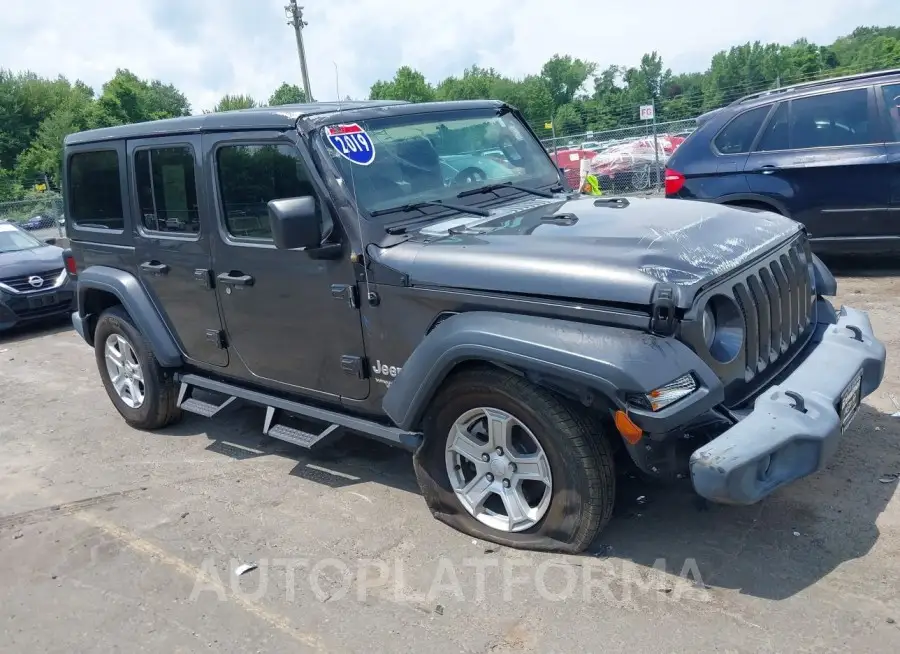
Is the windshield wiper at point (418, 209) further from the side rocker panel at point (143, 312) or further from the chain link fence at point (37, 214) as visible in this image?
the chain link fence at point (37, 214)

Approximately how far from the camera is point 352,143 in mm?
3943

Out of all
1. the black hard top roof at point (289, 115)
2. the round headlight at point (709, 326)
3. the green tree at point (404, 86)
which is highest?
the green tree at point (404, 86)

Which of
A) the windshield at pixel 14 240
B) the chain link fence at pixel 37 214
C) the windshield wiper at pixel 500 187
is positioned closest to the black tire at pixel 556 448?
the windshield wiper at pixel 500 187

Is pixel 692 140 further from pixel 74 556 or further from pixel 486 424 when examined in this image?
pixel 74 556

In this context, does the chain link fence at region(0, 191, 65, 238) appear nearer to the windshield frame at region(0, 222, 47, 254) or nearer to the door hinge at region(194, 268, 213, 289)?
the windshield frame at region(0, 222, 47, 254)

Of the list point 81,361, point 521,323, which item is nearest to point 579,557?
point 521,323

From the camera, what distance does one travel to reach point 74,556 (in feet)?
12.9

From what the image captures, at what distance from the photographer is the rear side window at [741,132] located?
7527 millimetres

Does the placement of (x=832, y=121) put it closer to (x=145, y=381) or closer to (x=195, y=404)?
(x=195, y=404)

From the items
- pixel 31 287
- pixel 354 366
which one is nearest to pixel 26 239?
pixel 31 287

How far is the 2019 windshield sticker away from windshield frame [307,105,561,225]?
3cm

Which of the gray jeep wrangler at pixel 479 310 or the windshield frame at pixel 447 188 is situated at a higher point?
the windshield frame at pixel 447 188

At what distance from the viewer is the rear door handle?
4.88m

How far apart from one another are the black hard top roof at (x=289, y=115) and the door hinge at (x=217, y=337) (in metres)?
1.15
